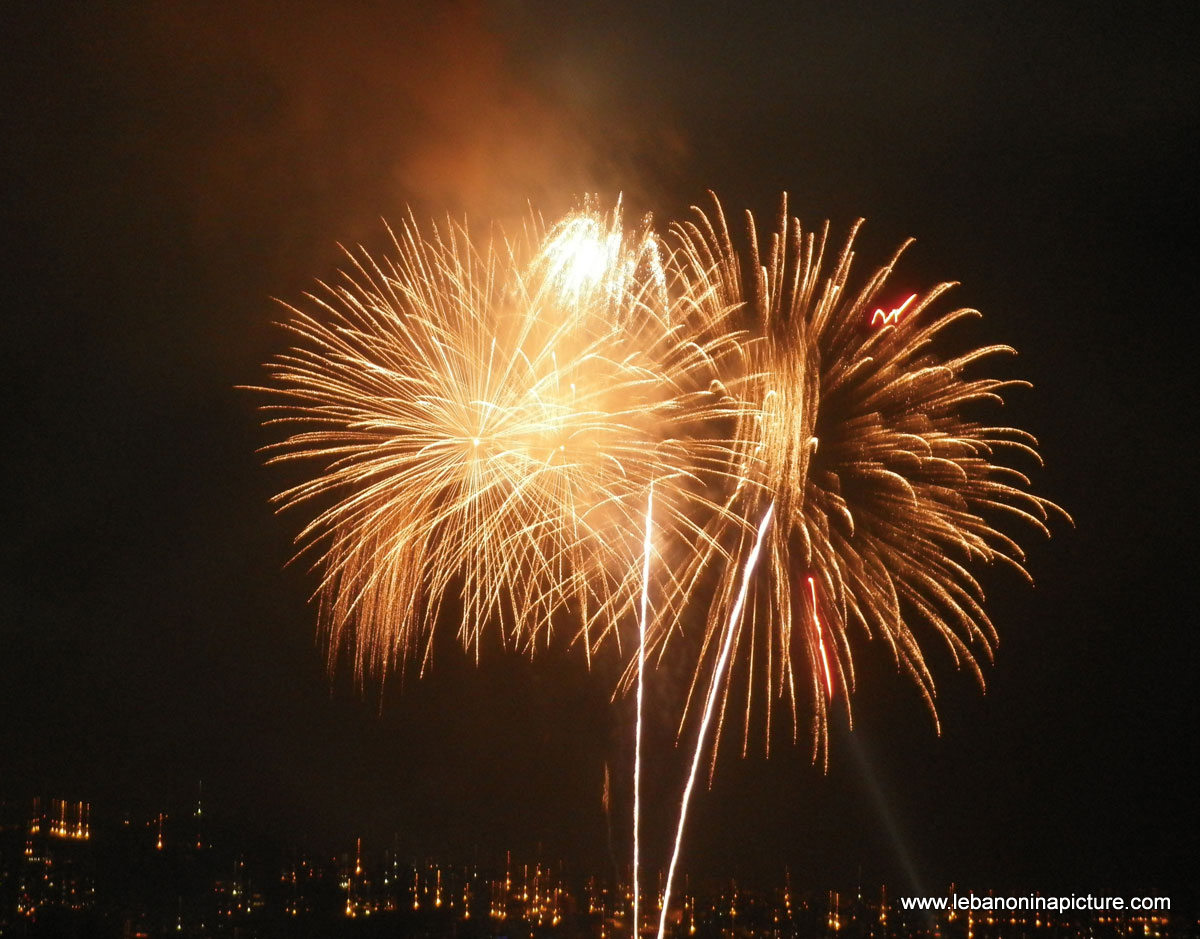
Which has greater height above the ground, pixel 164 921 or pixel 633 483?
pixel 633 483

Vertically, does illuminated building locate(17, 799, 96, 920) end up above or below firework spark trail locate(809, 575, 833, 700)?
below

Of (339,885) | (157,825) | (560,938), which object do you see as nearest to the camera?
(560,938)

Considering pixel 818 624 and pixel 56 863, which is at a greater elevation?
pixel 818 624

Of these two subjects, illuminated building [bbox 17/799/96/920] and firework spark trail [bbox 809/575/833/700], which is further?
illuminated building [bbox 17/799/96/920]

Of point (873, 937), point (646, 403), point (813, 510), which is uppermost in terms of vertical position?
point (646, 403)

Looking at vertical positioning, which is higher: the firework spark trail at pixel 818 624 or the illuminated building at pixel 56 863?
the firework spark trail at pixel 818 624

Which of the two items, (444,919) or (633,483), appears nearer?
(633,483)

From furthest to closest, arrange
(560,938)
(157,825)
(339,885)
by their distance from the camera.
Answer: (157,825)
(339,885)
(560,938)

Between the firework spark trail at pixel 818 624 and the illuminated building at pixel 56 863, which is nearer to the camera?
the firework spark trail at pixel 818 624

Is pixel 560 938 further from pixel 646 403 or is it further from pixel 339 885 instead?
pixel 646 403

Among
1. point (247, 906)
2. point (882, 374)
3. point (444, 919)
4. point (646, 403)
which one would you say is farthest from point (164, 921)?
point (882, 374)

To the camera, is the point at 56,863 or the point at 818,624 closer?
A: the point at 818,624
